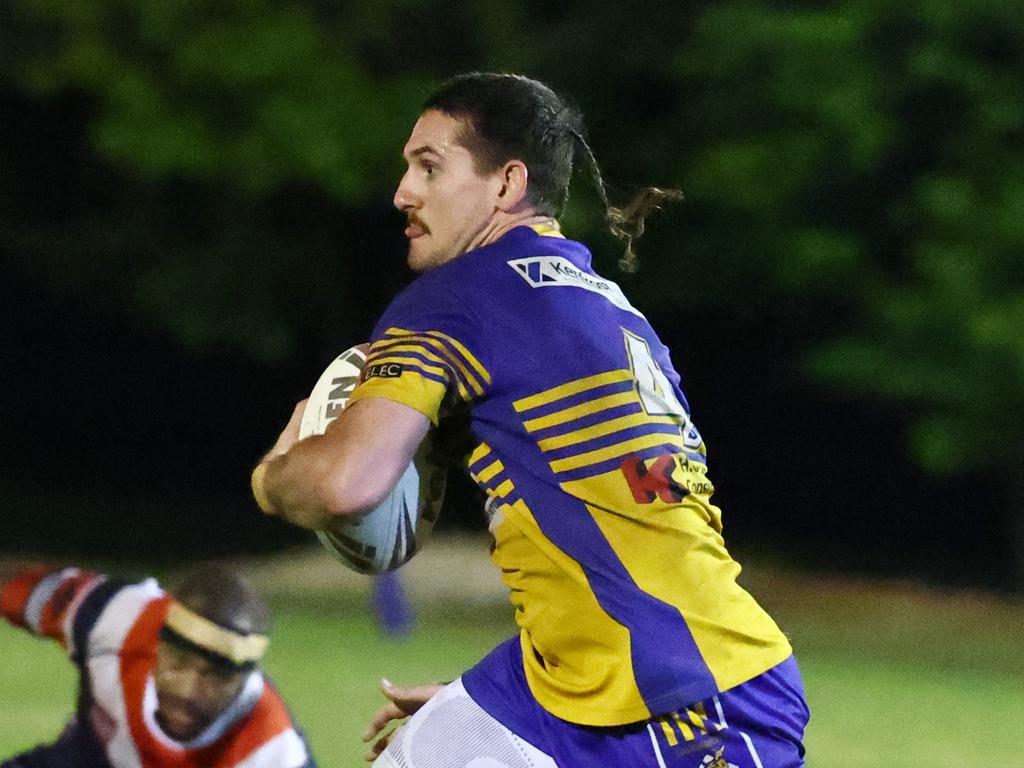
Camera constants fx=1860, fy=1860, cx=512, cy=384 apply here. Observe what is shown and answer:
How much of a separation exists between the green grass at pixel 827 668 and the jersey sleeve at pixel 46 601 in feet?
10.4

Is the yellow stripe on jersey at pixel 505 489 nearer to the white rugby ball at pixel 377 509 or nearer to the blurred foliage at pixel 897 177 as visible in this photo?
the white rugby ball at pixel 377 509

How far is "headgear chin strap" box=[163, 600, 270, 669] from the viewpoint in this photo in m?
4.65

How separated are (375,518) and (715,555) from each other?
0.56 meters

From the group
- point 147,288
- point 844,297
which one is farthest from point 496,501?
point 147,288

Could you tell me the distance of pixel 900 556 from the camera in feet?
63.8

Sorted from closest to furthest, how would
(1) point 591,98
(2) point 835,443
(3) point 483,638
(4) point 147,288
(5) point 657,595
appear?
(5) point 657,595 < (3) point 483,638 < (1) point 591,98 < (4) point 147,288 < (2) point 835,443

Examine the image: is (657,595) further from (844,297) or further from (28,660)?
(844,297)

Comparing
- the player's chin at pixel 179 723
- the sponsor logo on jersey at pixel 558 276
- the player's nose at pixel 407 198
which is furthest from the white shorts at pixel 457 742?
the player's chin at pixel 179 723

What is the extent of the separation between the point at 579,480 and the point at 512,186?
0.55 metres

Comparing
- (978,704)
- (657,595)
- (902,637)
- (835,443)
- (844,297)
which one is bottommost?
(657,595)

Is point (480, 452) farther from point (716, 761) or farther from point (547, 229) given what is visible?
point (716, 761)

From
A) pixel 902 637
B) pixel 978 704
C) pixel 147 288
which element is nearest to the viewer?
pixel 978 704

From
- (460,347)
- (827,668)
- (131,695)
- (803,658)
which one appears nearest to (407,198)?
(460,347)

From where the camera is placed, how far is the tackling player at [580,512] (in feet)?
9.61
